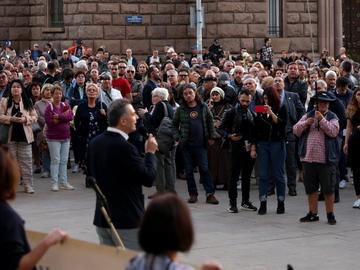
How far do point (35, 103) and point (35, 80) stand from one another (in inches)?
109

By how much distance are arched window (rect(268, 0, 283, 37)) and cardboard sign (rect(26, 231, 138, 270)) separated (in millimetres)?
28188

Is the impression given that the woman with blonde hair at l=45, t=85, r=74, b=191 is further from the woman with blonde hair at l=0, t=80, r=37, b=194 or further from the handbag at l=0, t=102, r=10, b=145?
the handbag at l=0, t=102, r=10, b=145

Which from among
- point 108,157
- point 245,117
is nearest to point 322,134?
point 245,117

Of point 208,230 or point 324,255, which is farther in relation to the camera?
point 208,230

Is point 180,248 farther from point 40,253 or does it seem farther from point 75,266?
point 75,266

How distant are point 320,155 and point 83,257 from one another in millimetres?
7623

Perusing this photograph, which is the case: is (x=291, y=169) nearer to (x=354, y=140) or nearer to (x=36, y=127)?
(x=354, y=140)

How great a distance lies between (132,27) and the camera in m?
34.4

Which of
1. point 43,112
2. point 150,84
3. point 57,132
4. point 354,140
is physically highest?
point 150,84

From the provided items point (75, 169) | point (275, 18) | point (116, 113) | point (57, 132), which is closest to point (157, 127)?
point (57, 132)

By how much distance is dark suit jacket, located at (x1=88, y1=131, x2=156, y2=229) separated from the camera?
8484 mm

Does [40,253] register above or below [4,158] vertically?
below

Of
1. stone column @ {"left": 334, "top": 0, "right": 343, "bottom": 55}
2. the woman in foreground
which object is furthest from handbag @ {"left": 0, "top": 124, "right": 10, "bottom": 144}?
stone column @ {"left": 334, "top": 0, "right": 343, "bottom": 55}

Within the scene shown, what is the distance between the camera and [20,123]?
17500 mm
